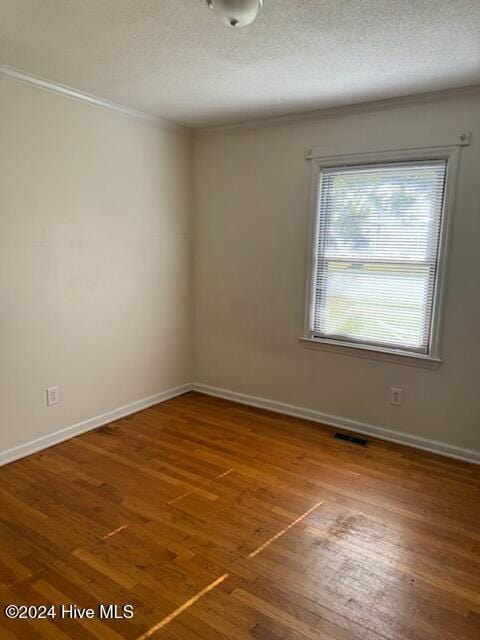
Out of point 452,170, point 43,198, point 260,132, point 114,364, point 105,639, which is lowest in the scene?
point 105,639

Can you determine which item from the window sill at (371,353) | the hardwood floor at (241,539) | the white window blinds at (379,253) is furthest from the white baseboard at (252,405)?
the white window blinds at (379,253)

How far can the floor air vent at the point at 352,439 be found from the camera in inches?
Result: 129

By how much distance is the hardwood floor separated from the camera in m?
1.69

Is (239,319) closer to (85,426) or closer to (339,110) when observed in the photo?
(85,426)

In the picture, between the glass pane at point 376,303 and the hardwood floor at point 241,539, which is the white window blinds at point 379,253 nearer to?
the glass pane at point 376,303

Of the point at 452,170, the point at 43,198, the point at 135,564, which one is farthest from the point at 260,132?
the point at 135,564

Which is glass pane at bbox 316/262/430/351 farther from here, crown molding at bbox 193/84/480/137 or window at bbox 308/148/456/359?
crown molding at bbox 193/84/480/137

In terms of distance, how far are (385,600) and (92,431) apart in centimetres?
237

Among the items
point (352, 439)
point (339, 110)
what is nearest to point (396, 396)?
point (352, 439)

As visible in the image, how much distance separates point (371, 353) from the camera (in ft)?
11.0

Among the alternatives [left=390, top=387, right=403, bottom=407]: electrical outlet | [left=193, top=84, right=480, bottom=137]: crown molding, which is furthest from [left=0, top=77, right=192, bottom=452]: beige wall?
[left=390, top=387, right=403, bottom=407]: electrical outlet

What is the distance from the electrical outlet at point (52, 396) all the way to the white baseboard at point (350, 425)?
1516mm

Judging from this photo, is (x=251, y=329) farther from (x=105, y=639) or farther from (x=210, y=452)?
(x=105, y=639)

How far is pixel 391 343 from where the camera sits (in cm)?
328
